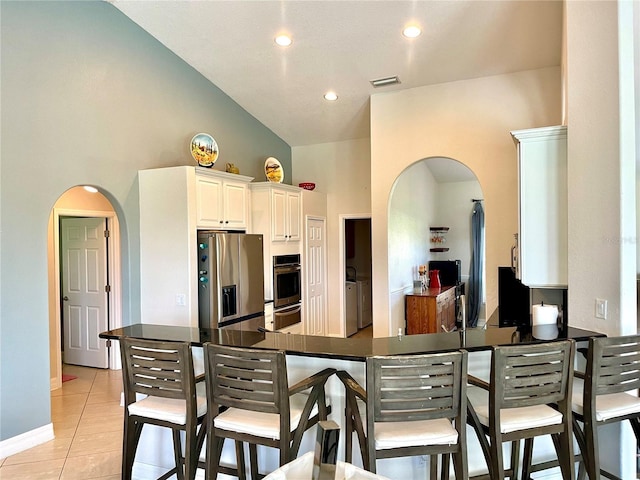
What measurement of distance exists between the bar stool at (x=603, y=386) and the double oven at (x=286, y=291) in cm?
374

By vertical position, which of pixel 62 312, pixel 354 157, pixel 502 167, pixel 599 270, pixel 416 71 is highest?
pixel 416 71

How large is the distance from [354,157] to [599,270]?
446 cm

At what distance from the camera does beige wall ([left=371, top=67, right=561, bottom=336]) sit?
4550 mm

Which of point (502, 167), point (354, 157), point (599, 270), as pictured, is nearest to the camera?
point (599, 270)

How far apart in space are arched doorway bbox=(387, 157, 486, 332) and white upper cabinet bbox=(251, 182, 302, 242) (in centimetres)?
136

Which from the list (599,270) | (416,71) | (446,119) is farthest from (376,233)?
(599,270)

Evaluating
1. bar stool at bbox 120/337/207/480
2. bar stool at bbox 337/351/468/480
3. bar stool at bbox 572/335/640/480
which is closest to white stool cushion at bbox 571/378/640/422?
bar stool at bbox 572/335/640/480

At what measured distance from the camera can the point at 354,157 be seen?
666 centimetres

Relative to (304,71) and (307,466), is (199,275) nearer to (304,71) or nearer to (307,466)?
(304,71)

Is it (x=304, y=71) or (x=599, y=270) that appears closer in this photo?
(x=599, y=270)

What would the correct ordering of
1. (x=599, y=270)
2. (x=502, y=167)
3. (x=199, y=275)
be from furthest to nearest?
(x=502, y=167) < (x=199, y=275) < (x=599, y=270)

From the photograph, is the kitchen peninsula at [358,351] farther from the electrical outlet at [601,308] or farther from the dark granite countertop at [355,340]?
the electrical outlet at [601,308]

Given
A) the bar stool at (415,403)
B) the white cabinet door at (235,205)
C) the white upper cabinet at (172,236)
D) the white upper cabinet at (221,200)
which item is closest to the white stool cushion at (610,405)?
the bar stool at (415,403)

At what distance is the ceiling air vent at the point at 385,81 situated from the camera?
15.9 feet
